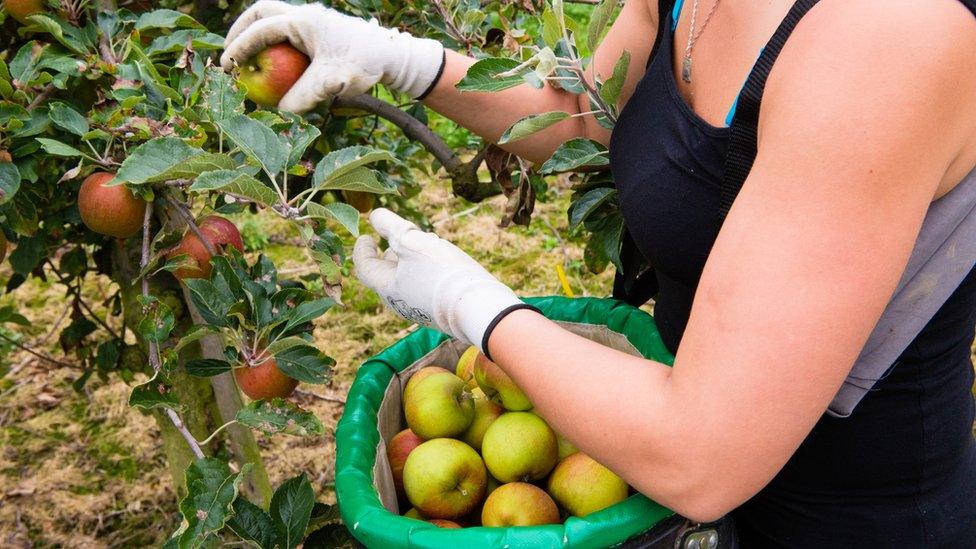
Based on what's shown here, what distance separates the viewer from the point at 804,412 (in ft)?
2.55

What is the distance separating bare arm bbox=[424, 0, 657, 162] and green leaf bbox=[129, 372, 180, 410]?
663mm

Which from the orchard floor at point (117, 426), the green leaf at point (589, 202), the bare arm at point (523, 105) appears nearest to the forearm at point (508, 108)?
the bare arm at point (523, 105)

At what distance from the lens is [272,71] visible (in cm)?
134

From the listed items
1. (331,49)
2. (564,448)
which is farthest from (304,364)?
(331,49)

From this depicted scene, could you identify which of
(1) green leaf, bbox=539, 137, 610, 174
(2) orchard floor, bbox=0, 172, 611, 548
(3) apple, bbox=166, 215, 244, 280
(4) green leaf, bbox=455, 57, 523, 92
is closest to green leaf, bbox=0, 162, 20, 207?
(3) apple, bbox=166, 215, 244, 280

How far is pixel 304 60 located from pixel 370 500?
0.73 meters

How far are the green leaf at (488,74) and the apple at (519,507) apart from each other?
0.52 meters

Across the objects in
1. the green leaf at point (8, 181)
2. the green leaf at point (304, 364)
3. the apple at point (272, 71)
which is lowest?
the green leaf at point (304, 364)

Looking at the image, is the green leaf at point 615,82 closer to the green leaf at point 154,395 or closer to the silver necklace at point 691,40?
the silver necklace at point 691,40

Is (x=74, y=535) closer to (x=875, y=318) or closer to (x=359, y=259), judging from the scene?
(x=359, y=259)

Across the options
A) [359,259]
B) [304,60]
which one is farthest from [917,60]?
[304,60]

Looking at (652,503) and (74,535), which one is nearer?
(652,503)

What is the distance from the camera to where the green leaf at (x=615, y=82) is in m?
1.17

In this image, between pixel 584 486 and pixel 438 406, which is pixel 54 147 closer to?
pixel 438 406
